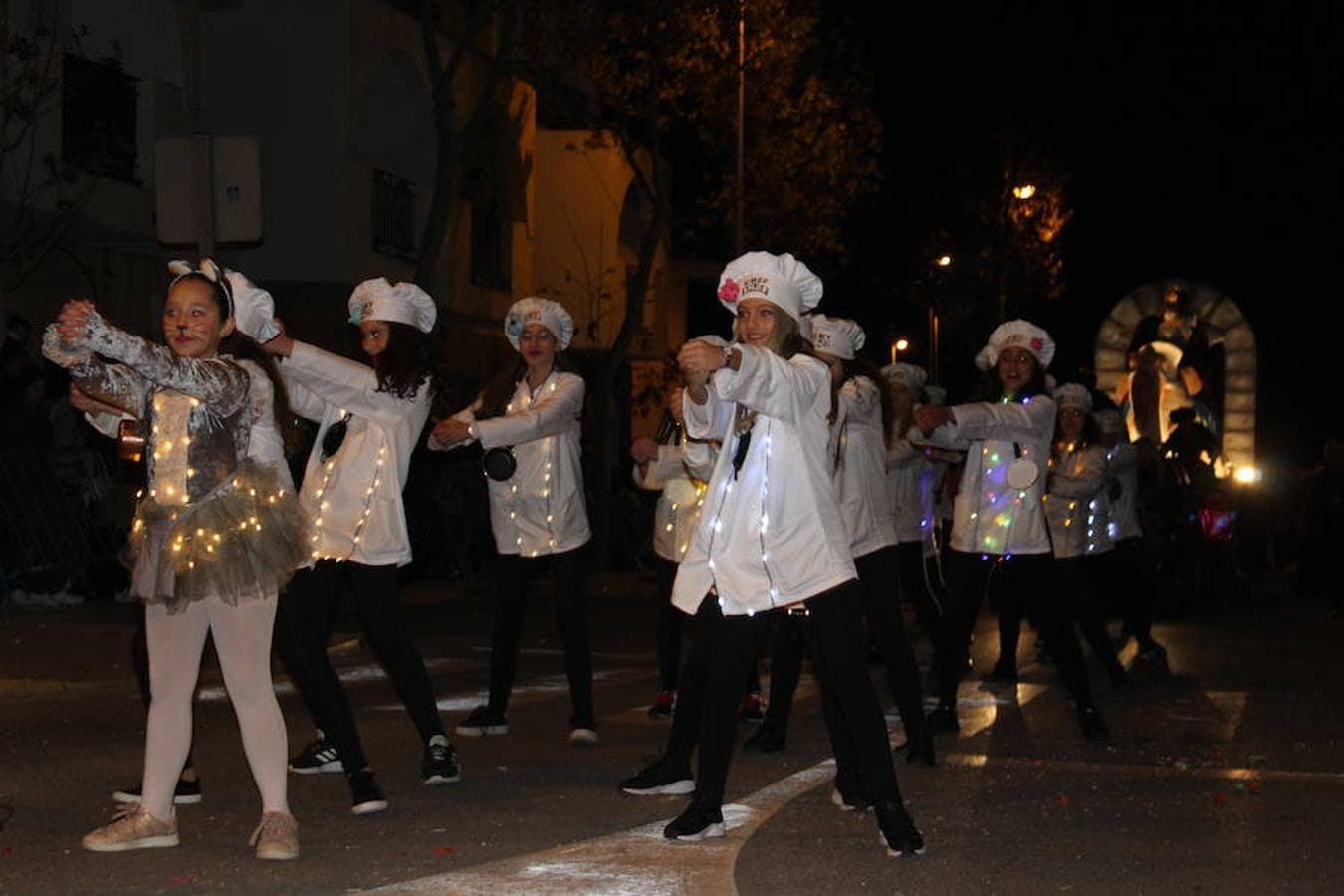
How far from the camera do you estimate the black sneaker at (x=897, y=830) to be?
706cm

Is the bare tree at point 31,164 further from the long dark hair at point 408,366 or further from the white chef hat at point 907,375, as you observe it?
the long dark hair at point 408,366

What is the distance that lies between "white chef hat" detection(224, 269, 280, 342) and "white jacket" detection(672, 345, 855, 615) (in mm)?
1554

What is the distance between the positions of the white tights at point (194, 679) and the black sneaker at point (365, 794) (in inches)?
34.5

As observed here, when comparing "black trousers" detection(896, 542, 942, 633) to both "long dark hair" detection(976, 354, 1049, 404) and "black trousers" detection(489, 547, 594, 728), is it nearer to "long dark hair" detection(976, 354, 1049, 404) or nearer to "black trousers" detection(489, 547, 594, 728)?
"long dark hair" detection(976, 354, 1049, 404)

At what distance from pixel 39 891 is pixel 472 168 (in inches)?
893

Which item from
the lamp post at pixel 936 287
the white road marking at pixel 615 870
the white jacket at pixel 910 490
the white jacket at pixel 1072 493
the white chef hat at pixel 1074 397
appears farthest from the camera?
the lamp post at pixel 936 287

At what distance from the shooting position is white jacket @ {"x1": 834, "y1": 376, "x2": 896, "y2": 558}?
9.49 meters

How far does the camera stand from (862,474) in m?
9.71

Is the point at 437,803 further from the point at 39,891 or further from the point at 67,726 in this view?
the point at 67,726

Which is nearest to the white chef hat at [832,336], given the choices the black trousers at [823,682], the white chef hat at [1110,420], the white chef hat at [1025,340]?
the white chef hat at [1025,340]

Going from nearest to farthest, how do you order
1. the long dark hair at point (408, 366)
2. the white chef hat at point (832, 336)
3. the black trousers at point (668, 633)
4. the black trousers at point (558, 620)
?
Result: 1. the long dark hair at point (408, 366)
2. the white chef hat at point (832, 336)
3. the black trousers at point (558, 620)
4. the black trousers at point (668, 633)

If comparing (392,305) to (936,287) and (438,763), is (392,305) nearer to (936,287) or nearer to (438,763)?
(438,763)

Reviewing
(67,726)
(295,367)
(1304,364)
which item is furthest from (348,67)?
(1304,364)

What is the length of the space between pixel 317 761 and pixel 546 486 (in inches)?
68.5
